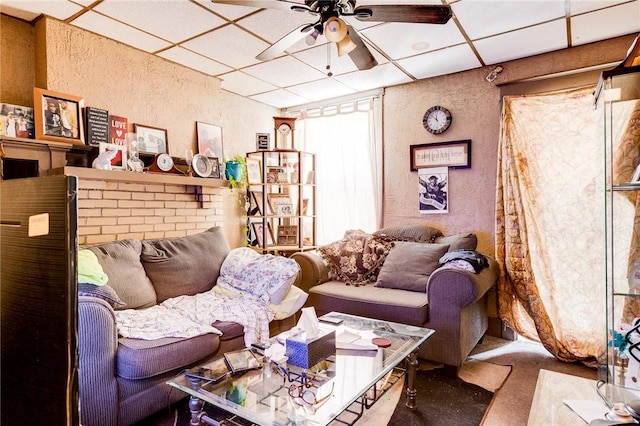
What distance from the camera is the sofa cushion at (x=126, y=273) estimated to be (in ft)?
7.57

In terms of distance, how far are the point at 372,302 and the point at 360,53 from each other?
1.72m

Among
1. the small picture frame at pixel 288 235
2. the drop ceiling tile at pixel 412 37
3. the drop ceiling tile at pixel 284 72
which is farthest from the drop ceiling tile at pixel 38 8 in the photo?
the small picture frame at pixel 288 235

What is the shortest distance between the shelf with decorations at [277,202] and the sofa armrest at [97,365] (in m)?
2.13

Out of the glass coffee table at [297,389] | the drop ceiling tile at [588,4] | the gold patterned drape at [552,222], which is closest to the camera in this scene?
the glass coffee table at [297,389]

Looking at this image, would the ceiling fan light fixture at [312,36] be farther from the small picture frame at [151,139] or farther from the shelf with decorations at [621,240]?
the small picture frame at [151,139]

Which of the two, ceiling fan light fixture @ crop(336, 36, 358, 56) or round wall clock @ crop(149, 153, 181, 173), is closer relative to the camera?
ceiling fan light fixture @ crop(336, 36, 358, 56)

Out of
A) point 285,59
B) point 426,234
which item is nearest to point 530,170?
point 426,234

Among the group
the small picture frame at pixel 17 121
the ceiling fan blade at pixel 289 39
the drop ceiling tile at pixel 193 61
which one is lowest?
the small picture frame at pixel 17 121

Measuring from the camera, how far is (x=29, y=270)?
456 millimetres

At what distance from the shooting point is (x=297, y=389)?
5.02ft

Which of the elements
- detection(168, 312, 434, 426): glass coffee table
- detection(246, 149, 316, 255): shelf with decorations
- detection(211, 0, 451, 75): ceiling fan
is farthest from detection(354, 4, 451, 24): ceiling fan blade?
detection(246, 149, 316, 255): shelf with decorations

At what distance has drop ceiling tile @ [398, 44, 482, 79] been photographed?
3006 millimetres

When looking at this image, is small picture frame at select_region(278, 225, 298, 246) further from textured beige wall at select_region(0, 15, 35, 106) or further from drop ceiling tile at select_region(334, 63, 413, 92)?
textured beige wall at select_region(0, 15, 35, 106)

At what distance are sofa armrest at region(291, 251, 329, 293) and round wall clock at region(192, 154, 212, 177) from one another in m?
1.14
